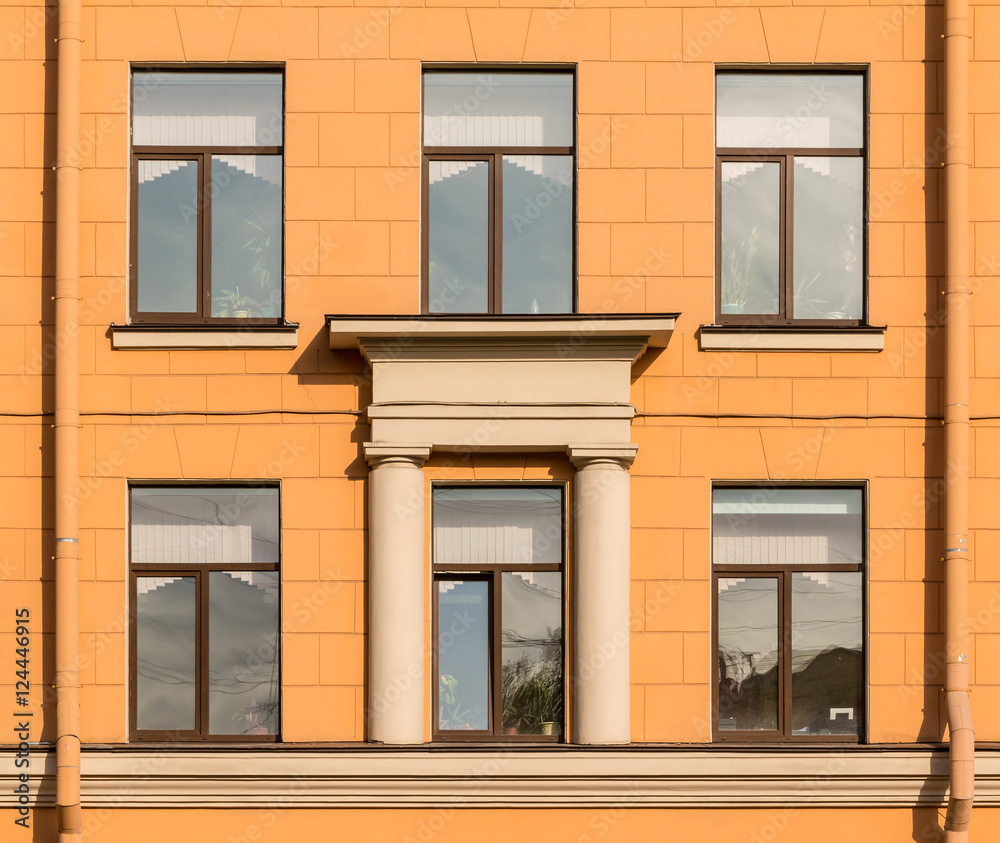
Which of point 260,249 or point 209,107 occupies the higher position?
point 209,107

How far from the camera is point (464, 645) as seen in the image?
9.62 m

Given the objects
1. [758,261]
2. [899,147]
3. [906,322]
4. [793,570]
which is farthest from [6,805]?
[899,147]

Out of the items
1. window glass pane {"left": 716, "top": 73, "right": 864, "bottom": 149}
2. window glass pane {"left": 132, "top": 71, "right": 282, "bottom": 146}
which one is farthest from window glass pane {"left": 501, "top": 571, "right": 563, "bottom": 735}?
window glass pane {"left": 132, "top": 71, "right": 282, "bottom": 146}

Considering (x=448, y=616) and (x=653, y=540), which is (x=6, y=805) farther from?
(x=653, y=540)

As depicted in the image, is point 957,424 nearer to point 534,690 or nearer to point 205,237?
point 534,690

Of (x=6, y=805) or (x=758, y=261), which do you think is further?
(x=758, y=261)

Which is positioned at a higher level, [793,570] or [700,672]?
[793,570]

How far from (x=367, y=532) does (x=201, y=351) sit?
81.5 inches

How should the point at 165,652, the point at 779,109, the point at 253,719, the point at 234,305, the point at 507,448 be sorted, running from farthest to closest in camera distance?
the point at 779,109, the point at 234,305, the point at 165,652, the point at 253,719, the point at 507,448

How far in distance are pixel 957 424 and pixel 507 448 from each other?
3.69 m

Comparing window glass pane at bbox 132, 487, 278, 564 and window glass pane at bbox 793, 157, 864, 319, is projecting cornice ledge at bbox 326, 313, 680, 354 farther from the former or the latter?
window glass pane at bbox 132, 487, 278, 564

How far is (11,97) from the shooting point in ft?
31.9

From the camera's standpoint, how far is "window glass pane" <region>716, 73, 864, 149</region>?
9.95 m

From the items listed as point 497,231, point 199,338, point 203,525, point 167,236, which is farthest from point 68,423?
point 497,231
